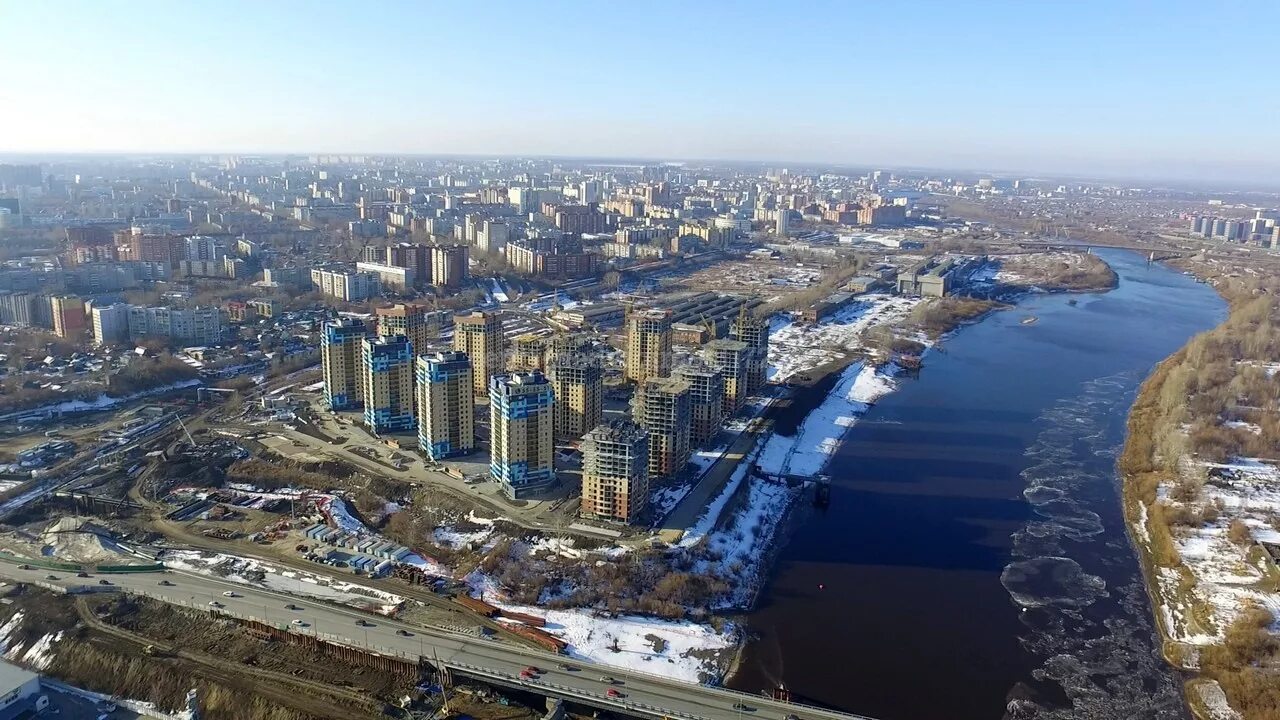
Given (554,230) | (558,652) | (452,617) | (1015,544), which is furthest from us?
(554,230)

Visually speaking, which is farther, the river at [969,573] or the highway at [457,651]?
the river at [969,573]

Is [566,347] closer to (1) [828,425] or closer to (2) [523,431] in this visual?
(2) [523,431]

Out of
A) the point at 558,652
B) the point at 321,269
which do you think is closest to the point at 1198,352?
the point at 558,652

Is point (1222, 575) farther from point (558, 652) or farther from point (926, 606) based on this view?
point (558, 652)

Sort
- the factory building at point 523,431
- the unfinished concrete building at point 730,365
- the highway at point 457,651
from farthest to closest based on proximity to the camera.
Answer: the unfinished concrete building at point 730,365, the factory building at point 523,431, the highway at point 457,651

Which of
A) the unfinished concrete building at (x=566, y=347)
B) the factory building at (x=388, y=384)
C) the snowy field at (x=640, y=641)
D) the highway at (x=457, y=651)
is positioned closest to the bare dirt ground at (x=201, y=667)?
the highway at (x=457, y=651)

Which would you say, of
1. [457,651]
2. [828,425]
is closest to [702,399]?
[828,425]

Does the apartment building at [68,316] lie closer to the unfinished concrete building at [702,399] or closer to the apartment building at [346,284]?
the apartment building at [346,284]
